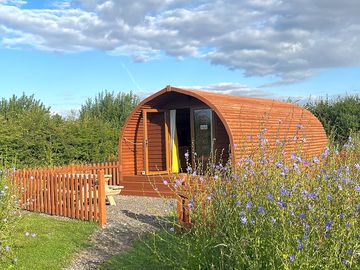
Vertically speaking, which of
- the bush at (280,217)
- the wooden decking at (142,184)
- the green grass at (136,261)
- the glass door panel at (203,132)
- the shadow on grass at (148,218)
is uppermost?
the glass door panel at (203,132)

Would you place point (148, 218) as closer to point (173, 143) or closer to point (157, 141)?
point (173, 143)

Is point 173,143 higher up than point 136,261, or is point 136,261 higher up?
point 173,143

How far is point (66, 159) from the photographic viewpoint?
1636cm

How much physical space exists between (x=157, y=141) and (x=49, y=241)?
8709 mm

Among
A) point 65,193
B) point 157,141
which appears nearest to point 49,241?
point 65,193

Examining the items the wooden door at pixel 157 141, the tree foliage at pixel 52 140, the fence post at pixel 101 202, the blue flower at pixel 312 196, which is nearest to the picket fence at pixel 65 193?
the fence post at pixel 101 202

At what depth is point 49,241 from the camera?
7.30 metres

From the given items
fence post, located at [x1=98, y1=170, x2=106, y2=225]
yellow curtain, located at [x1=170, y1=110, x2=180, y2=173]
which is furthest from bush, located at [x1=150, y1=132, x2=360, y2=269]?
yellow curtain, located at [x1=170, y1=110, x2=180, y2=173]

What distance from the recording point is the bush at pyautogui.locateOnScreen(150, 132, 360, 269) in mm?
3788

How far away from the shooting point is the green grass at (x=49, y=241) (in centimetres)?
630

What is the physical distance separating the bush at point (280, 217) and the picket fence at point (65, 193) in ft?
13.1

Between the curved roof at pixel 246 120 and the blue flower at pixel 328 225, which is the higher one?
the curved roof at pixel 246 120

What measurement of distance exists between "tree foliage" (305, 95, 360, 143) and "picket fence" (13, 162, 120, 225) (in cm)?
1500

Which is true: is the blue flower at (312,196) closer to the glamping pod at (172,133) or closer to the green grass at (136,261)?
the green grass at (136,261)
